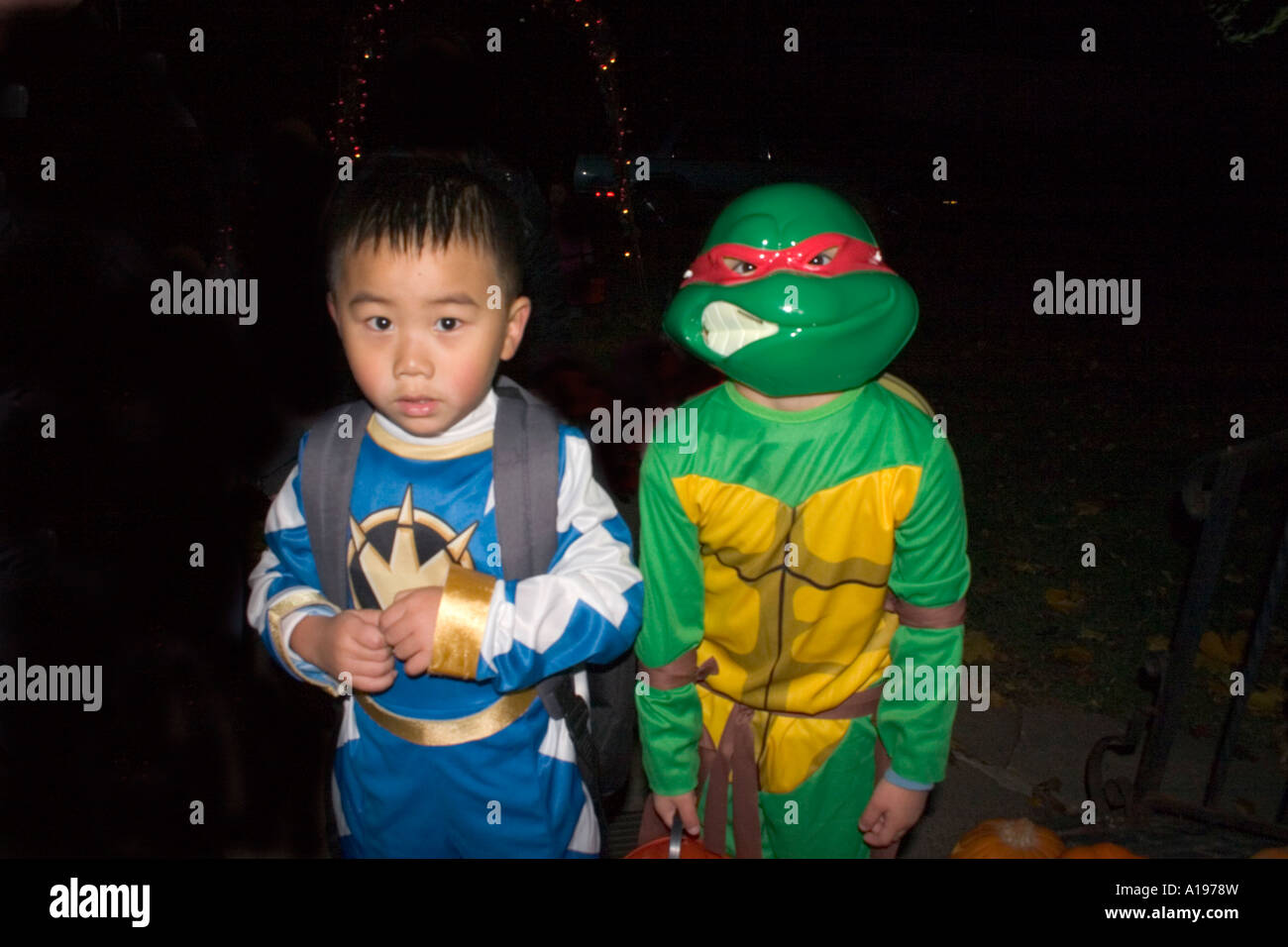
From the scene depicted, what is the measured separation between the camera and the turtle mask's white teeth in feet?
5.63

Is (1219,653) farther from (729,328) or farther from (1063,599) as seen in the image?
(729,328)

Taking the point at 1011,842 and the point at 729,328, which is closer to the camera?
the point at 729,328

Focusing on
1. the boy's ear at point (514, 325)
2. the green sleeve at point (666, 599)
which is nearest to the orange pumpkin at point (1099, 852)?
the green sleeve at point (666, 599)

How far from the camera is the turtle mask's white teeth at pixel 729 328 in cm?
172

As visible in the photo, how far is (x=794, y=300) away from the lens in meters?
1.66

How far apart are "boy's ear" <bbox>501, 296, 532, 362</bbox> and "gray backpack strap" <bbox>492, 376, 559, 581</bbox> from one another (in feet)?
0.44

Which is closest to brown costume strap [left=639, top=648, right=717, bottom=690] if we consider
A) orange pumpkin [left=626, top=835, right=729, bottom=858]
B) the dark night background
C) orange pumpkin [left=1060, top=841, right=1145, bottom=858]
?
orange pumpkin [left=626, top=835, right=729, bottom=858]

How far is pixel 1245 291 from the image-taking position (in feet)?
43.2

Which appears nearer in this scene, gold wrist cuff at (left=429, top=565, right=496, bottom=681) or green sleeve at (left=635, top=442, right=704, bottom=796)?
gold wrist cuff at (left=429, top=565, right=496, bottom=681)

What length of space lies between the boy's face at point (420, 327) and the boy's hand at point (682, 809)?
93 centimetres

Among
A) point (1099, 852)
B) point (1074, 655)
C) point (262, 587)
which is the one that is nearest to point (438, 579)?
point (262, 587)

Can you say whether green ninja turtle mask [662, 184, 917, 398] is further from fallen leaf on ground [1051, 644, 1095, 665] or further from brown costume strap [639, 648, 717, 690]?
fallen leaf on ground [1051, 644, 1095, 665]

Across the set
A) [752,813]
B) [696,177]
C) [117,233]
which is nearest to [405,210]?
[117,233]

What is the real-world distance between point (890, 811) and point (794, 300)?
104cm
